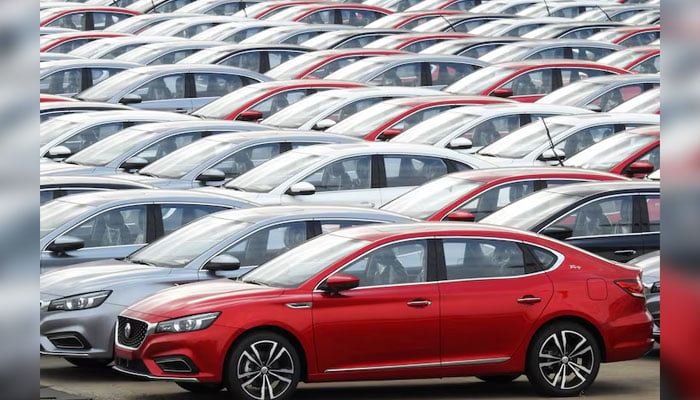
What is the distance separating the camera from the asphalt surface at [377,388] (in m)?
9.79

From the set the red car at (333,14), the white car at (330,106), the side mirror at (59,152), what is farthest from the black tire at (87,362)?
the red car at (333,14)

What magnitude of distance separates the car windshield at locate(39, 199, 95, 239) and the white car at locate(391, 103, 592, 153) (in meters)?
6.36

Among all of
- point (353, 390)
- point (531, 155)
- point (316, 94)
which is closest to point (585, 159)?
point (531, 155)

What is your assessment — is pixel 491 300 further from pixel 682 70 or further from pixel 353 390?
pixel 682 70

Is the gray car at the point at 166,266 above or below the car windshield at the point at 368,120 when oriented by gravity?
below

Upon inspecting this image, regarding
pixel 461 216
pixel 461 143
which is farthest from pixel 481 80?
pixel 461 216

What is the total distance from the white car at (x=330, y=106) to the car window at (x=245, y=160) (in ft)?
12.2

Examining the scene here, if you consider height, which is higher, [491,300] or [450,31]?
[450,31]

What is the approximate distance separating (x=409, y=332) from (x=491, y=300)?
24.5 inches

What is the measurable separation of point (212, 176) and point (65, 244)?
382 centimetres

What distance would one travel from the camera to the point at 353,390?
10.2m

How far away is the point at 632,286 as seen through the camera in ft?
32.3

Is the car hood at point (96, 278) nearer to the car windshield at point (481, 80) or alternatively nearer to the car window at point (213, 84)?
the car window at point (213, 84)

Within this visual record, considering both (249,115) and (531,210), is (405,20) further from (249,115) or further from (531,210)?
(531,210)
